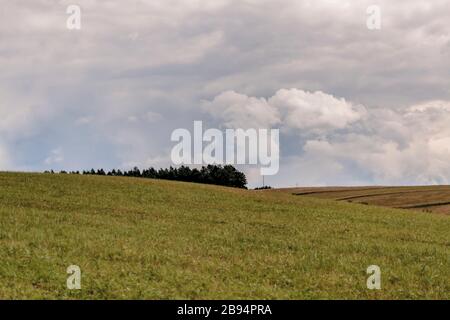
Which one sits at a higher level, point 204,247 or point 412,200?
point 412,200

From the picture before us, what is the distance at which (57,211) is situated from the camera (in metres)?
47.9

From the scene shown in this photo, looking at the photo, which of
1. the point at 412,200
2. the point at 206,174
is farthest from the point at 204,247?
the point at 206,174

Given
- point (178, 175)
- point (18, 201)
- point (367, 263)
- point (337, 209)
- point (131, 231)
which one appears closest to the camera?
point (367, 263)

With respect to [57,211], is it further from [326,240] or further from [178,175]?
[178,175]

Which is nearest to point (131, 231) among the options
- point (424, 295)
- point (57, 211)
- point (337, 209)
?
point (57, 211)

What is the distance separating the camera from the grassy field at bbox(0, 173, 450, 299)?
22844mm

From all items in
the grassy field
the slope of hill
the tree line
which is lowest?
the grassy field

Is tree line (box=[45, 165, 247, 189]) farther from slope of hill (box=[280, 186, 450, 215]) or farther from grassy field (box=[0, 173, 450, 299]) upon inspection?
grassy field (box=[0, 173, 450, 299])

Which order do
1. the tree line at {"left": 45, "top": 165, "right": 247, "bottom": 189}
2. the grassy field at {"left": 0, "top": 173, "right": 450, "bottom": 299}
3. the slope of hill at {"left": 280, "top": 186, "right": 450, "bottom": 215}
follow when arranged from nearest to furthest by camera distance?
the grassy field at {"left": 0, "top": 173, "right": 450, "bottom": 299}, the slope of hill at {"left": 280, "top": 186, "right": 450, "bottom": 215}, the tree line at {"left": 45, "top": 165, "right": 247, "bottom": 189}

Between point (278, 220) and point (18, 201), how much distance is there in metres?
23.5

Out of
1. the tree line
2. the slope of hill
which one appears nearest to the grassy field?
the slope of hill

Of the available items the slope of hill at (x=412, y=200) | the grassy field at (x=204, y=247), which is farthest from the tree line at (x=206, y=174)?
the grassy field at (x=204, y=247)

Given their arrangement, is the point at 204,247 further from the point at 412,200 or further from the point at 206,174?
the point at 206,174

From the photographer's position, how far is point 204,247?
33.5 metres
